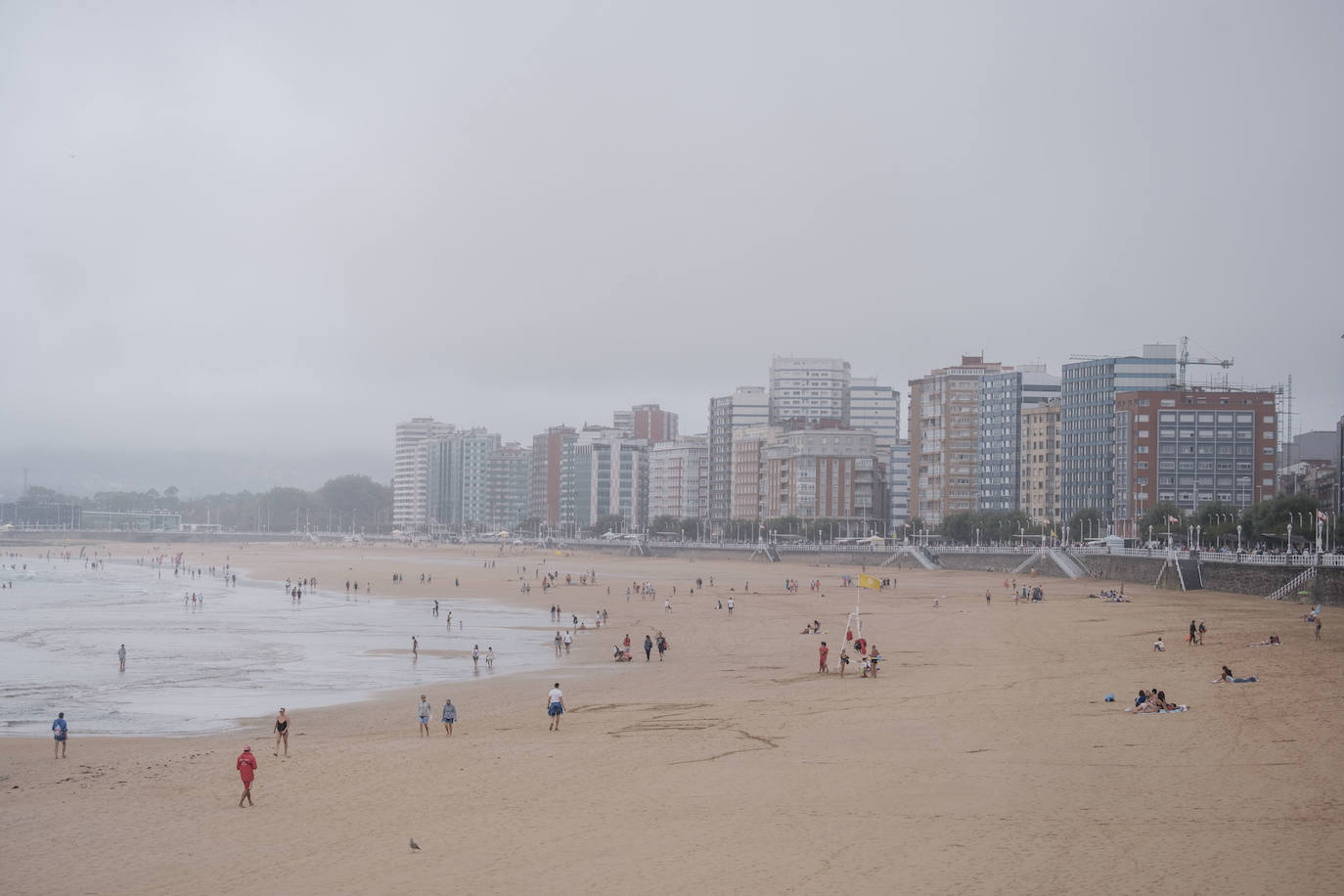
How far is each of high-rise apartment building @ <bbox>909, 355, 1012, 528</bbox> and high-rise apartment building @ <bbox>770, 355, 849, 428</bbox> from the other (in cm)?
5039

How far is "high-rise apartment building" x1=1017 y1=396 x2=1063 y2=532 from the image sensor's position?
125750mm

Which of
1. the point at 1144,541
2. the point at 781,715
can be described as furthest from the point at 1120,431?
the point at 781,715

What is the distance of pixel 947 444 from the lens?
139 metres

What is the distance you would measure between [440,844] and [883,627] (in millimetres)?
35764

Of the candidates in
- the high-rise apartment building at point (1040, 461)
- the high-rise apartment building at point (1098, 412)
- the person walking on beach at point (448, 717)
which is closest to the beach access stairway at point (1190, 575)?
the person walking on beach at point (448, 717)

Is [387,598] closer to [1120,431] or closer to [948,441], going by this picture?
[1120,431]

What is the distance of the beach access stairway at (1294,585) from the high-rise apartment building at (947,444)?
268 ft

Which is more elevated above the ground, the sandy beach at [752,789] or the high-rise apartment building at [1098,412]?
the high-rise apartment building at [1098,412]

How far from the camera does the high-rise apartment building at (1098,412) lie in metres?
117

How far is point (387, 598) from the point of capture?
7531 cm

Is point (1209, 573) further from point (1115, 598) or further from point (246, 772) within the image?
point (246, 772)

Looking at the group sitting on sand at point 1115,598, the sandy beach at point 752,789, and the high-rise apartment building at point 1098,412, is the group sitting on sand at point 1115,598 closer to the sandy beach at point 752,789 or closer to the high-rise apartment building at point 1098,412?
the sandy beach at point 752,789

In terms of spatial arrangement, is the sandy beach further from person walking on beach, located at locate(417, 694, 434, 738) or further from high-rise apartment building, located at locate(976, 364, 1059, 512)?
high-rise apartment building, located at locate(976, 364, 1059, 512)

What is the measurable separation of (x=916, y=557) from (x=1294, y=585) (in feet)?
179
